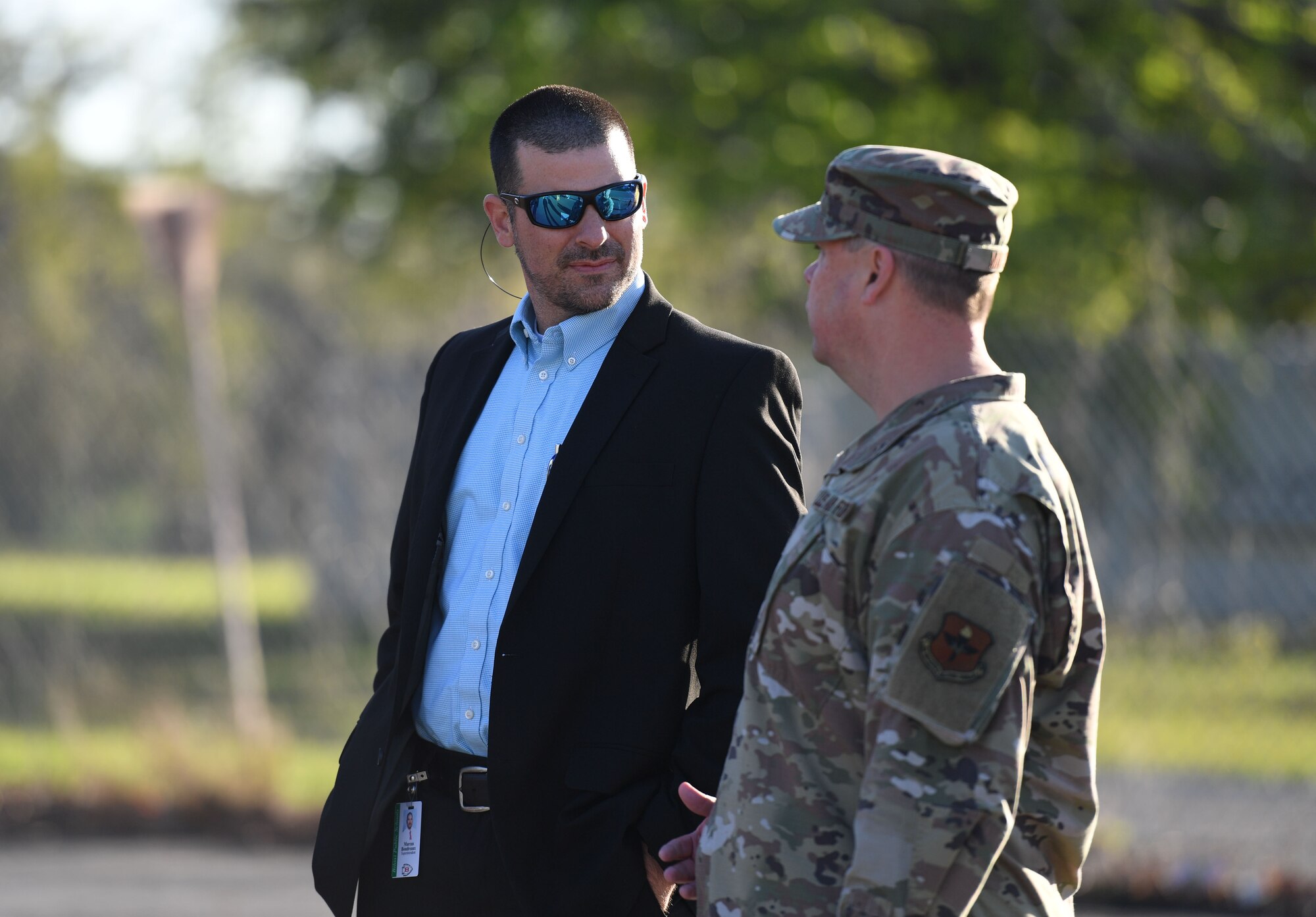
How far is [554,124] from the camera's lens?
3.04 m

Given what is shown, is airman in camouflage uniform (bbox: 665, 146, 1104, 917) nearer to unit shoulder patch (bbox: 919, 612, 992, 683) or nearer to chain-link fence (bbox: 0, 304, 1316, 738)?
unit shoulder patch (bbox: 919, 612, 992, 683)

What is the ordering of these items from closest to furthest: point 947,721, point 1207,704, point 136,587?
point 947,721, point 1207,704, point 136,587

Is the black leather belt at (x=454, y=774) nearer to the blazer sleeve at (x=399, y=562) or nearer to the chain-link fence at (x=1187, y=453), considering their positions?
the blazer sleeve at (x=399, y=562)

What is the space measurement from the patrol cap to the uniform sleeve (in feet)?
1.21

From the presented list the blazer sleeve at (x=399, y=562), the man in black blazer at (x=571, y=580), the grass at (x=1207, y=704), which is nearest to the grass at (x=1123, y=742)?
the grass at (x=1207, y=704)

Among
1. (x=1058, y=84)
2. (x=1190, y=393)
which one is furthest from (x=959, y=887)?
(x=1058, y=84)

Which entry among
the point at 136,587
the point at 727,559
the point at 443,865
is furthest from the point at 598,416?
the point at 136,587

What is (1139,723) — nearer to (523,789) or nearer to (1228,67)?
(523,789)

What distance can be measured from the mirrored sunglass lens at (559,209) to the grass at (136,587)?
5108 mm

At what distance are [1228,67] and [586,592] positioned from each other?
42.2 feet

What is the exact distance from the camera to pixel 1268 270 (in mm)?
12117

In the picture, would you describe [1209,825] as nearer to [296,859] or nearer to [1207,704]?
[1207,704]

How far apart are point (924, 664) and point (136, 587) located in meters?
7.18

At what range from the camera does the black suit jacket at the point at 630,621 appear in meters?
2.71
